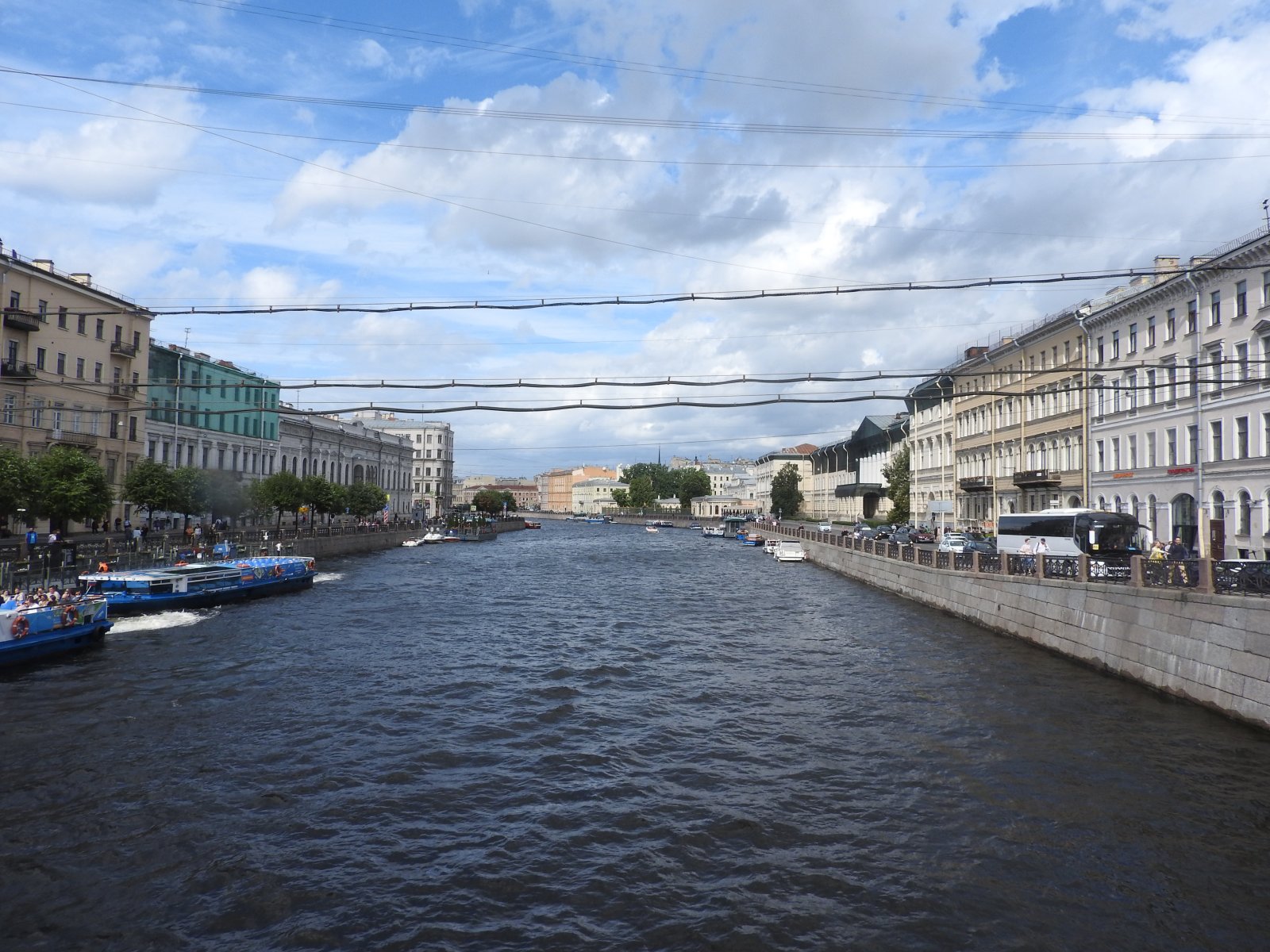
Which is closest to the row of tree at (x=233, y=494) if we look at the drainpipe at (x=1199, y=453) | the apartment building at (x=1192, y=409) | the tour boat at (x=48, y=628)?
the tour boat at (x=48, y=628)

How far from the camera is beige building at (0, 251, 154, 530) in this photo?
3781 cm

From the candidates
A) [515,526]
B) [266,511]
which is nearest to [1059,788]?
[266,511]

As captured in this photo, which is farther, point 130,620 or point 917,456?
point 917,456

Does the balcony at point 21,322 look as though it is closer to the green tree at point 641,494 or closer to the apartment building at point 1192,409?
the apartment building at point 1192,409

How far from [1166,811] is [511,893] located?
8.65 m

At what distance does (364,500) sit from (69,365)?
119 ft

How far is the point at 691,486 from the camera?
633ft

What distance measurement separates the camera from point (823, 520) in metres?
109

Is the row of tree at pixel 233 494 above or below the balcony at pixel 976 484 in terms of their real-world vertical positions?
below

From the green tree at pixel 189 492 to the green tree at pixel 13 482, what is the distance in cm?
1250

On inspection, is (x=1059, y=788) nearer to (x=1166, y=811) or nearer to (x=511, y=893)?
(x=1166, y=811)

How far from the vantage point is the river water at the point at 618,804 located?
8188mm

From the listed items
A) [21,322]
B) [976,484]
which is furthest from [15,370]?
[976,484]

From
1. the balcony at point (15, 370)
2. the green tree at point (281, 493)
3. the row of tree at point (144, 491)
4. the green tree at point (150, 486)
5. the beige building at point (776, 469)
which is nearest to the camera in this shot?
the row of tree at point (144, 491)
